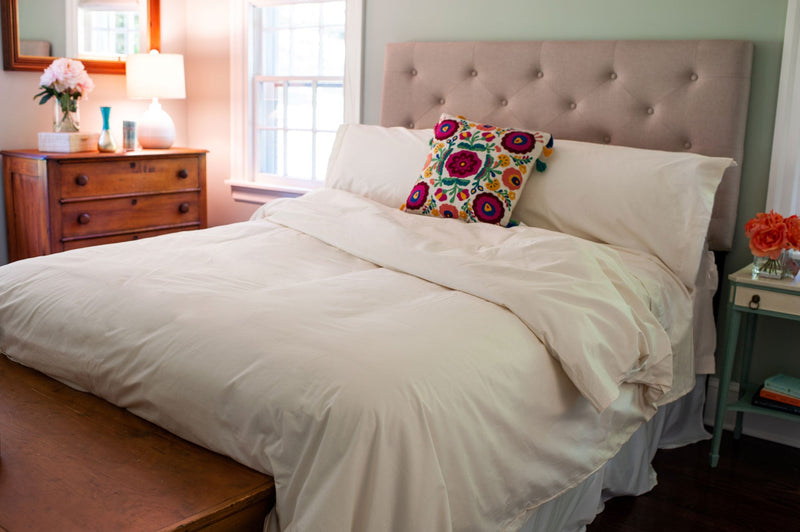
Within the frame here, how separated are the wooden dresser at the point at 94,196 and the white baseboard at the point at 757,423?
110 inches

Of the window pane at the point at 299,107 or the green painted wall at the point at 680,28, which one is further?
the window pane at the point at 299,107

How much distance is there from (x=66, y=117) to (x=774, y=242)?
10.7ft

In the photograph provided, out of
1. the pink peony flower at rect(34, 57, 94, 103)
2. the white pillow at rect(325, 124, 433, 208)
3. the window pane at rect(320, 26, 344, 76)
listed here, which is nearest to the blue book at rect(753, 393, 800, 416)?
the white pillow at rect(325, 124, 433, 208)

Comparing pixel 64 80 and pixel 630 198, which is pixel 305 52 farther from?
pixel 630 198

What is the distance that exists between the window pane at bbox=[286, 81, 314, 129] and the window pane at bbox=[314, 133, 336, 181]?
0.37ft

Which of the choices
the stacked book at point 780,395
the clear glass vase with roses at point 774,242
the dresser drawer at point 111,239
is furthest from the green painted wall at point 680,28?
the dresser drawer at point 111,239

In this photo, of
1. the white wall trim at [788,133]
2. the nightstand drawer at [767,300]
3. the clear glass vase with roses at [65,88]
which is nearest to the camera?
the nightstand drawer at [767,300]

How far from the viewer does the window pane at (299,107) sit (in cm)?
428

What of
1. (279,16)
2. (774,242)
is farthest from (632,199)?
(279,16)

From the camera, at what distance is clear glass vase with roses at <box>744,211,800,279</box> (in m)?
2.43

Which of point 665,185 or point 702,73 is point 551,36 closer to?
point 702,73

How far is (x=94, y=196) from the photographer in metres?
3.72

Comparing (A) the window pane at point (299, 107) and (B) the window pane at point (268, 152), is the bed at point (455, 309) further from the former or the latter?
(B) the window pane at point (268, 152)

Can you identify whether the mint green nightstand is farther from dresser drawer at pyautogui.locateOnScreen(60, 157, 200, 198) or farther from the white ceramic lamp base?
the white ceramic lamp base
